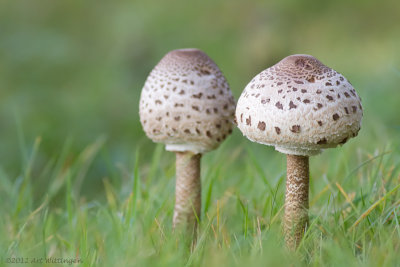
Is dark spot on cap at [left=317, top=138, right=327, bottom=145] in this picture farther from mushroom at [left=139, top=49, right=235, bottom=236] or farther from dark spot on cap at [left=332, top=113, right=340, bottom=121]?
mushroom at [left=139, top=49, right=235, bottom=236]

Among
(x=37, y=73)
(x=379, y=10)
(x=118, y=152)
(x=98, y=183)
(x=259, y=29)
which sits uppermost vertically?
(x=379, y=10)

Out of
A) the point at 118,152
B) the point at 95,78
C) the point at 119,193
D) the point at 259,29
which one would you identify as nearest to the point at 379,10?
the point at 259,29

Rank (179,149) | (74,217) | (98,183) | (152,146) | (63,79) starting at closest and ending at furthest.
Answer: (179,149) → (74,217) → (98,183) → (152,146) → (63,79)

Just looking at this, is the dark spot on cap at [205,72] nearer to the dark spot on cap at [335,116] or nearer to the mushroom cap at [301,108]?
the mushroom cap at [301,108]

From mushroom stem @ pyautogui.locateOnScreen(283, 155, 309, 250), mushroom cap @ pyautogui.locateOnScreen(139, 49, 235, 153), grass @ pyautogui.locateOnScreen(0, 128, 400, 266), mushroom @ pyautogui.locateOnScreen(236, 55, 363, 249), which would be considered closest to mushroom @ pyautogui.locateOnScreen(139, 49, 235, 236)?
mushroom cap @ pyautogui.locateOnScreen(139, 49, 235, 153)

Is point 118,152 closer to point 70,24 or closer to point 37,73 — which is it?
point 37,73

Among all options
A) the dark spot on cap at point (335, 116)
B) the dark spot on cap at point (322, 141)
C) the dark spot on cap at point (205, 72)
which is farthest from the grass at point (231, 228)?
the dark spot on cap at point (205, 72)
